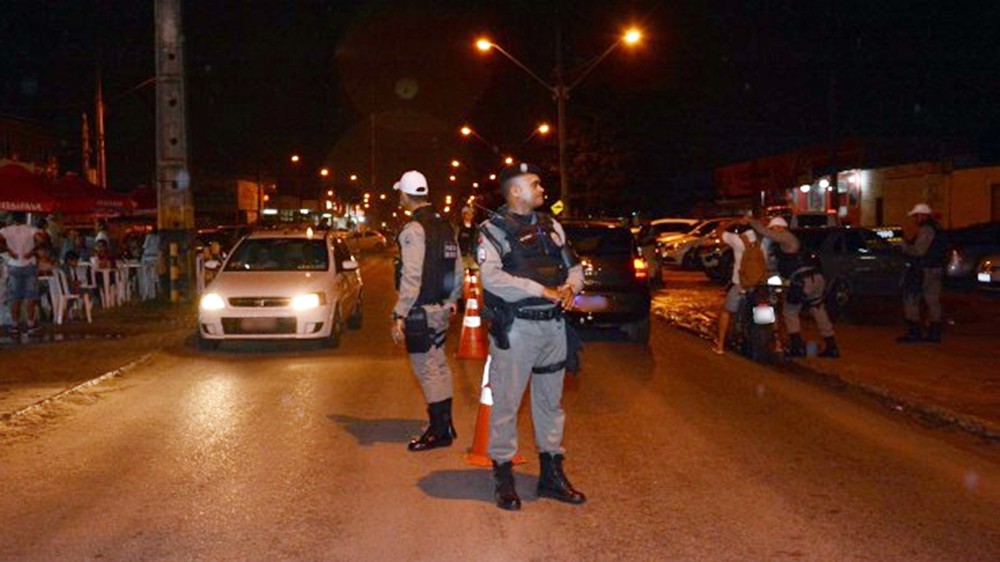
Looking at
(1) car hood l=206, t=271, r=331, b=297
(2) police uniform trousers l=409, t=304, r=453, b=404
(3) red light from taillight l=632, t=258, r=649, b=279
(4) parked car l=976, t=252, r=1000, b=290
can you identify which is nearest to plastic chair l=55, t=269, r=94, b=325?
(1) car hood l=206, t=271, r=331, b=297

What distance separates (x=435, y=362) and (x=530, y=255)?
6.04ft

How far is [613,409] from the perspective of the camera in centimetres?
994

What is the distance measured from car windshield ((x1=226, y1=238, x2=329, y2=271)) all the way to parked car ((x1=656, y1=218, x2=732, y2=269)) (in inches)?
785

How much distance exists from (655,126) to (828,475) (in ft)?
156

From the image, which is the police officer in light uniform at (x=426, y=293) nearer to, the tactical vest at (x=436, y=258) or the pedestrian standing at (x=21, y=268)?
the tactical vest at (x=436, y=258)

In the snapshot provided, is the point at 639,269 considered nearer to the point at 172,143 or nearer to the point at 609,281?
the point at 609,281

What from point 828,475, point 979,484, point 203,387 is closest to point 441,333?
Result: point 828,475

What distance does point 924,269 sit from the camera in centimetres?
1388

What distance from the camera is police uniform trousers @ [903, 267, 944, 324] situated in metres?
13.9

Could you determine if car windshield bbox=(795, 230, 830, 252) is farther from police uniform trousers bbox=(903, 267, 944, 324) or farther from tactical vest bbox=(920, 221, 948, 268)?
tactical vest bbox=(920, 221, 948, 268)

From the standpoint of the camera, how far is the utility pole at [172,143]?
778 inches

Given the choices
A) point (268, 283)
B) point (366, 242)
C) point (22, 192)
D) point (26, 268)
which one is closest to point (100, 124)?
point (22, 192)

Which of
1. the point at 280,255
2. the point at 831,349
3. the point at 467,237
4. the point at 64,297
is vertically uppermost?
the point at 467,237

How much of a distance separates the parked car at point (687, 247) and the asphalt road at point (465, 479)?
22.9 metres
